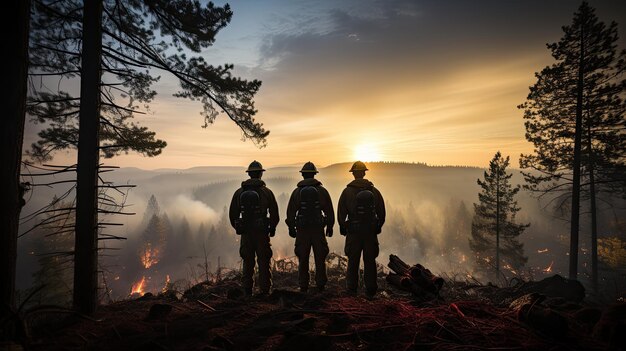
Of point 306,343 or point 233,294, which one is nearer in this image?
point 306,343

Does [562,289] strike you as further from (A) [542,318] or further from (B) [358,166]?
(B) [358,166]

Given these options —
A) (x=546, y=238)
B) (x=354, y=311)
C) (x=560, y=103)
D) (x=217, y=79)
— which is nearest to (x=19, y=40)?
(x=217, y=79)

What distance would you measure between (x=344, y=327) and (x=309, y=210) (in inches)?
134

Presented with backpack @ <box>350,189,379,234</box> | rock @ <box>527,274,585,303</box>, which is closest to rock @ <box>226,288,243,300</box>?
backpack @ <box>350,189,379,234</box>

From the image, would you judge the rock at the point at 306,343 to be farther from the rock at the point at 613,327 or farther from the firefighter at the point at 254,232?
the firefighter at the point at 254,232

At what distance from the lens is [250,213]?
6617mm

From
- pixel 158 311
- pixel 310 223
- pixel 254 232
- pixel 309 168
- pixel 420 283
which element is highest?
pixel 309 168

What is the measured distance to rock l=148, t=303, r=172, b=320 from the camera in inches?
166

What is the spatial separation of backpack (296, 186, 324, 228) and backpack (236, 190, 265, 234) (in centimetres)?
103

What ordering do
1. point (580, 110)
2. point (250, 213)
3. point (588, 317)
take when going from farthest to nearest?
1. point (580, 110)
2. point (250, 213)
3. point (588, 317)

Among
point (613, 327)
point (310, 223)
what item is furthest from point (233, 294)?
point (613, 327)

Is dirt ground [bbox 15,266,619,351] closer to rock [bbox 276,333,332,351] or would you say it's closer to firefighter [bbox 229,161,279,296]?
rock [bbox 276,333,332,351]

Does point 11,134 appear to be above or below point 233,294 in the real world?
above

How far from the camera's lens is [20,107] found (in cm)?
374
